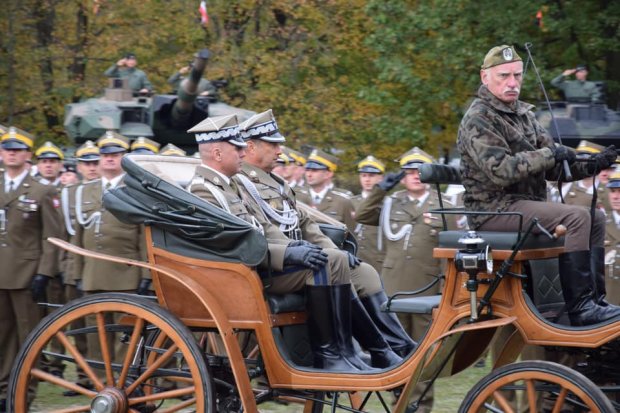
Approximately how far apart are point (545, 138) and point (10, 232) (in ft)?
16.2

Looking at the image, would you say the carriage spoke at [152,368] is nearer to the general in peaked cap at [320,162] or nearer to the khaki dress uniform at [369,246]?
the khaki dress uniform at [369,246]

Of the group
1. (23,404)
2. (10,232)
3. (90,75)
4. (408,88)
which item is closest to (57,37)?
(90,75)

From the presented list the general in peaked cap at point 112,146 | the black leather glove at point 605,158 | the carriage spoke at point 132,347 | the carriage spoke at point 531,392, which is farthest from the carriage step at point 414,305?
the general in peaked cap at point 112,146

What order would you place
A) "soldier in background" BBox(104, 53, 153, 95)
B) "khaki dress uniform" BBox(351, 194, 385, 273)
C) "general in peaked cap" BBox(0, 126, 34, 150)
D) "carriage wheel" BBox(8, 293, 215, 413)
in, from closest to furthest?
"carriage wheel" BBox(8, 293, 215, 413) < "general in peaked cap" BBox(0, 126, 34, 150) < "khaki dress uniform" BBox(351, 194, 385, 273) < "soldier in background" BBox(104, 53, 153, 95)

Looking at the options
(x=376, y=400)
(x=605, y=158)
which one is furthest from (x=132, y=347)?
(x=376, y=400)

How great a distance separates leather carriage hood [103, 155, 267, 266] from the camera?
6406 mm

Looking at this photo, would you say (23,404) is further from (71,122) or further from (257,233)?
(71,122)

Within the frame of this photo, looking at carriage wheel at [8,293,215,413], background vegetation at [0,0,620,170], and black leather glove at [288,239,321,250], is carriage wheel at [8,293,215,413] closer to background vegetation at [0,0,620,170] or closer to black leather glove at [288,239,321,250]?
black leather glove at [288,239,321,250]

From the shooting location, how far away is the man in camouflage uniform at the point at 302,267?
6551 millimetres

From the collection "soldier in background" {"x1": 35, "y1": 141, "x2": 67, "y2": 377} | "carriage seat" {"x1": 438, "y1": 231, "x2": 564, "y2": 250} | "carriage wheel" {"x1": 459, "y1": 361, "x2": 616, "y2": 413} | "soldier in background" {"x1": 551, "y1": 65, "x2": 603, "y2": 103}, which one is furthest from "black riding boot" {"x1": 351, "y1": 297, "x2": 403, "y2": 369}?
"soldier in background" {"x1": 551, "y1": 65, "x2": 603, "y2": 103}

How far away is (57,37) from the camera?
2323cm

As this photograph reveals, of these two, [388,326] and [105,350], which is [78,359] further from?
[388,326]

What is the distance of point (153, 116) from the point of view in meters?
15.6

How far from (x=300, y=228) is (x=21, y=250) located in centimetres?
341
